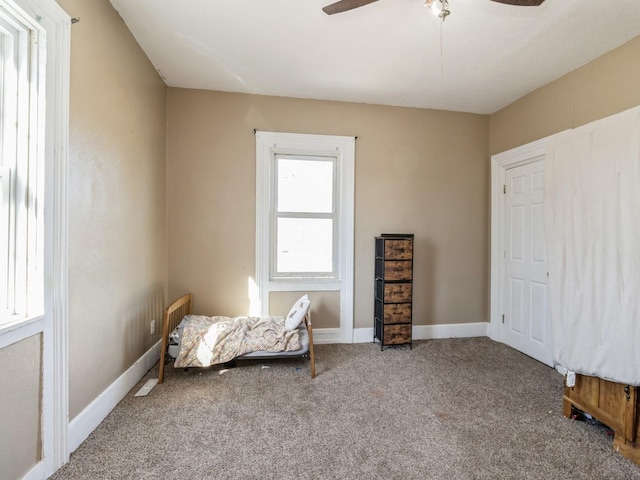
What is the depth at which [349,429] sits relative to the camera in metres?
1.78

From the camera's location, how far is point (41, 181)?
1.35 metres

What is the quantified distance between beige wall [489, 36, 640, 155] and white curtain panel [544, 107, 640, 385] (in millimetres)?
714

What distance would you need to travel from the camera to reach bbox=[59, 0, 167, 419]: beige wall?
158 cm

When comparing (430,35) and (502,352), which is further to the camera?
(502,352)

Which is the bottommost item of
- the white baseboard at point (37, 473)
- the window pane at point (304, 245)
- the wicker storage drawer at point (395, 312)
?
the white baseboard at point (37, 473)

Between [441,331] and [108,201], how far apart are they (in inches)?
137

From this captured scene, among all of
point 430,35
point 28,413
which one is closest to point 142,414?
point 28,413

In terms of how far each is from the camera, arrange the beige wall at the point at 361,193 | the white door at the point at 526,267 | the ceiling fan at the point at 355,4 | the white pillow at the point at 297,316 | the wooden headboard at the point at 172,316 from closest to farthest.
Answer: the ceiling fan at the point at 355,4 → the wooden headboard at the point at 172,316 → the white pillow at the point at 297,316 → the white door at the point at 526,267 → the beige wall at the point at 361,193

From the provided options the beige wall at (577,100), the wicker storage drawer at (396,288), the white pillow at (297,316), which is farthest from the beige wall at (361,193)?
the white pillow at (297,316)

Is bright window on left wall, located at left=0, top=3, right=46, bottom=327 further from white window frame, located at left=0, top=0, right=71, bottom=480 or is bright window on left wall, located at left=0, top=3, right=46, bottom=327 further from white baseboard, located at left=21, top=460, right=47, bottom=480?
white baseboard, located at left=21, top=460, right=47, bottom=480

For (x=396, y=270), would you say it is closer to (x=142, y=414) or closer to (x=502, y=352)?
(x=502, y=352)

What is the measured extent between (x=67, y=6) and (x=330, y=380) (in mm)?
2897

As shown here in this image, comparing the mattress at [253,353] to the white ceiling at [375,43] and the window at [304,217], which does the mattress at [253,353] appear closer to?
the window at [304,217]

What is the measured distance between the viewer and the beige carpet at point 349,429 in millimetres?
1476
